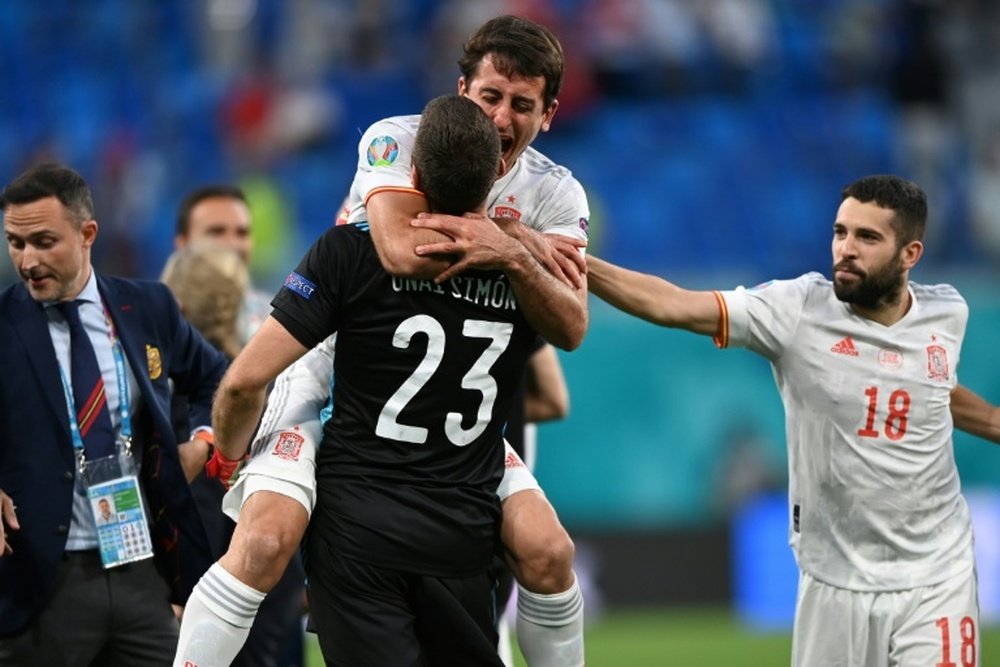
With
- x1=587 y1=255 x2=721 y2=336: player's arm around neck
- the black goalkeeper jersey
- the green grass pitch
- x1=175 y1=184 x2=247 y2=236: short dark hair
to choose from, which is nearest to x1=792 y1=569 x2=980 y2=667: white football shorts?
x1=587 y1=255 x2=721 y2=336: player's arm around neck

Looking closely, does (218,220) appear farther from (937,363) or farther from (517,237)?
(937,363)

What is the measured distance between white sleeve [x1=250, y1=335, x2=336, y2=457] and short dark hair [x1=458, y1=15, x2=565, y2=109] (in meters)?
0.98

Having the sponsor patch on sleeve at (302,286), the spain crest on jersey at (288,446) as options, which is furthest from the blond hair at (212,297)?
the sponsor patch on sleeve at (302,286)

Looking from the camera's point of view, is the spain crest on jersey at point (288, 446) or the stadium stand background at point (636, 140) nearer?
the spain crest on jersey at point (288, 446)

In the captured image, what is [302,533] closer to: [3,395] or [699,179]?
[3,395]

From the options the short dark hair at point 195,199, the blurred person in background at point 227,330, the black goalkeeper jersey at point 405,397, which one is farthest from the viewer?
the short dark hair at point 195,199

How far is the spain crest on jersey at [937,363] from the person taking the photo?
5.90 m

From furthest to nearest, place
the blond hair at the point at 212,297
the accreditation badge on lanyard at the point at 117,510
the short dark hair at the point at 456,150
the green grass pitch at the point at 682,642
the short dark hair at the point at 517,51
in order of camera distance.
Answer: the green grass pitch at the point at 682,642 < the blond hair at the point at 212,297 < the accreditation badge on lanyard at the point at 117,510 < the short dark hair at the point at 517,51 < the short dark hair at the point at 456,150

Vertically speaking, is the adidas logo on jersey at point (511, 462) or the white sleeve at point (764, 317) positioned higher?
the white sleeve at point (764, 317)

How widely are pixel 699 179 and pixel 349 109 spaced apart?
3.27 m

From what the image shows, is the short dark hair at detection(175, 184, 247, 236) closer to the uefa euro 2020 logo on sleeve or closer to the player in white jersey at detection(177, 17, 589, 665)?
the player in white jersey at detection(177, 17, 589, 665)

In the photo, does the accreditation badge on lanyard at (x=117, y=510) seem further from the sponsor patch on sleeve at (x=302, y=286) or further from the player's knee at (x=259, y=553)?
the sponsor patch on sleeve at (x=302, y=286)

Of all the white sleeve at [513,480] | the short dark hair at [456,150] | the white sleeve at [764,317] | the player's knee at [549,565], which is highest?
the short dark hair at [456,150]

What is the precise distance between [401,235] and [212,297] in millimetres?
2584
